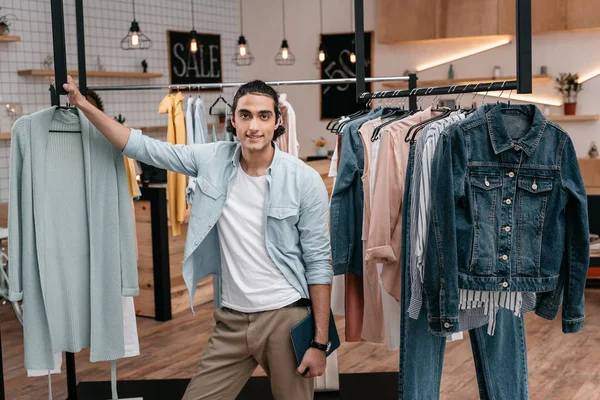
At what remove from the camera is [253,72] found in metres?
9.70

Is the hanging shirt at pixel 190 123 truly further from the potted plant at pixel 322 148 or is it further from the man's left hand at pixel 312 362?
the potted plant at pixel 322 148

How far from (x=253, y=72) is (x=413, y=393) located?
7.58m

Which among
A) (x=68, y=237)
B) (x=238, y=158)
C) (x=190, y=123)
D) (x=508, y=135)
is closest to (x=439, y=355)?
(x=508, y=135)

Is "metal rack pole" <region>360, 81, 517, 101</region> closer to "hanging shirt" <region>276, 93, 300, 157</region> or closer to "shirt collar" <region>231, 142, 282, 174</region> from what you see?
"shirt collar" <region>231, 142, 282, 174</region>

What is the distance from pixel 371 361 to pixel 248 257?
224 cm

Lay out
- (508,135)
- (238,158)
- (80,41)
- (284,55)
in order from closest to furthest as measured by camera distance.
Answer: (508,135), (238,158), (80,41), (284,55)

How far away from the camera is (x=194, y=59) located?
338 inches

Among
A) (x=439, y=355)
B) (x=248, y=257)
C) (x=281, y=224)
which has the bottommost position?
(x=439, y=355)

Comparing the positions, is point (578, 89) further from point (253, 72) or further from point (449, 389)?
point (449, 389)

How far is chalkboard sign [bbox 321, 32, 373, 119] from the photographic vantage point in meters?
8.93

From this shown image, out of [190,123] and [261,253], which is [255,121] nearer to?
[261,253]

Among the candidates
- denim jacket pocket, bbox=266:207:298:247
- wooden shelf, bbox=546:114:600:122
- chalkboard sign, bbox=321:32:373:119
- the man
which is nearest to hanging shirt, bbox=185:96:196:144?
the man

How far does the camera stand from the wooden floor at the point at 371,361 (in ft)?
12.9

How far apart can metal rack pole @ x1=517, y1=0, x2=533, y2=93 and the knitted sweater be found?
1.52 meters
